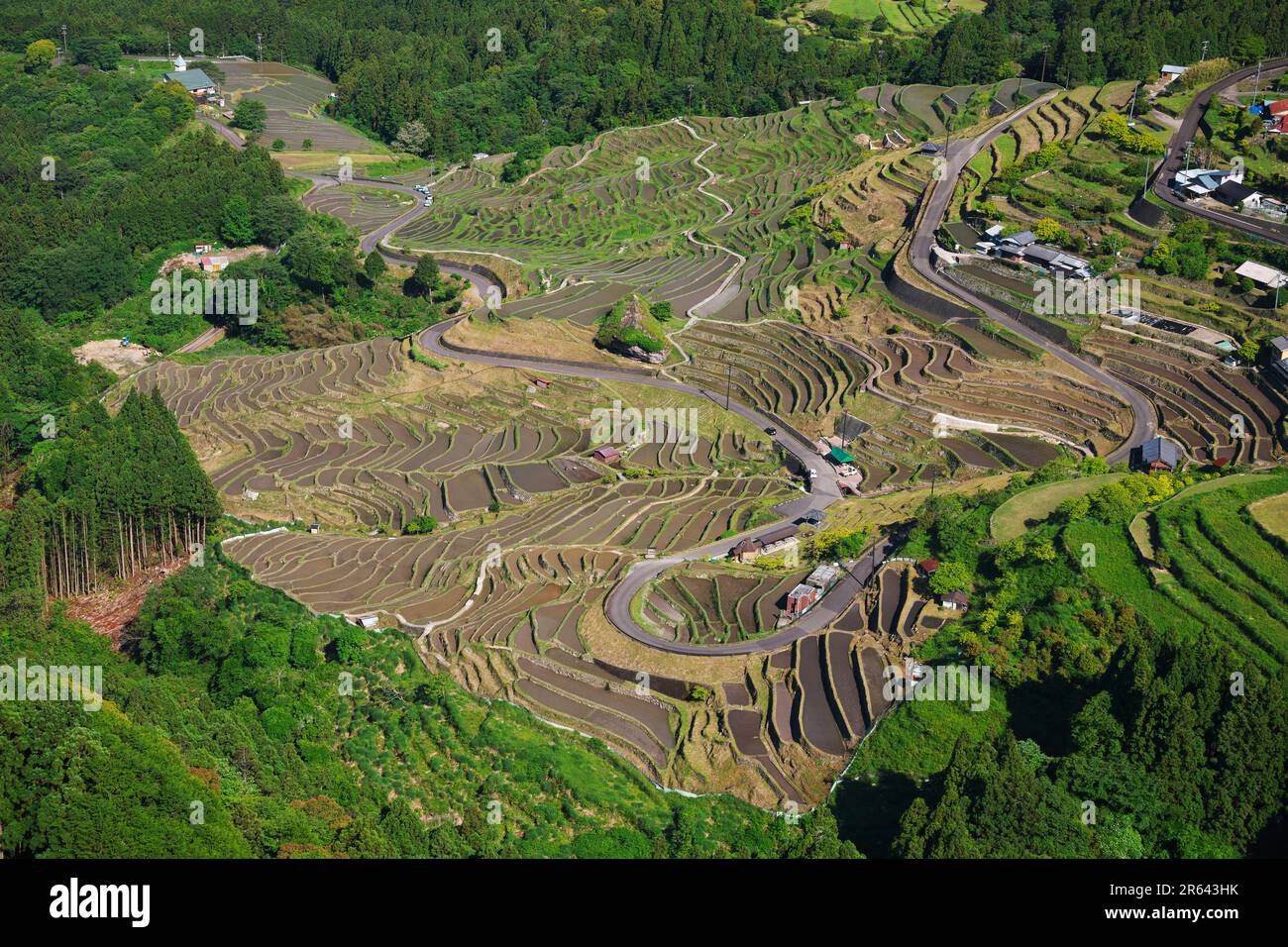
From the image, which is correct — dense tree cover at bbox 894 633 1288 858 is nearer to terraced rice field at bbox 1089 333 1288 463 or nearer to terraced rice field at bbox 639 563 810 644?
terraced rice field at bbox 639 563 810 644

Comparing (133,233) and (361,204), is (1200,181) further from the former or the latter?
(133,233)

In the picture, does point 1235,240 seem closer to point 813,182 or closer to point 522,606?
point 813,182

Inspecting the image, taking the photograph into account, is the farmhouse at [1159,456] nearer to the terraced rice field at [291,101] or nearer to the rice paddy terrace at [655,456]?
the rice paddy terrace at [655,456]

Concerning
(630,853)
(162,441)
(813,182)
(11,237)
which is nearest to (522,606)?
(630,853)

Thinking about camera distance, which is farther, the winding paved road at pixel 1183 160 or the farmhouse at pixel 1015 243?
the farmhouse at pixel 1015 243

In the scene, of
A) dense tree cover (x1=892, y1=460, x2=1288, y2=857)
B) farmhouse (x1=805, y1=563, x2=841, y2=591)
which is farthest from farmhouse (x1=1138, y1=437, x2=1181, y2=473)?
dense tree cover (x1=892, y1=460, x2=1288, y2=857)

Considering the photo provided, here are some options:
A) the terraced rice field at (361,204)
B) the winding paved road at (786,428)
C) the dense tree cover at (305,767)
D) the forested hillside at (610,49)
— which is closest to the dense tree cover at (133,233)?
the terraced rice field at (361,204)
